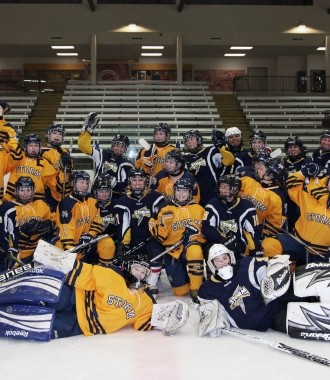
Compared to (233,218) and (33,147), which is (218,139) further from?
(33,147)

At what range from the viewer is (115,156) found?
5562 mm

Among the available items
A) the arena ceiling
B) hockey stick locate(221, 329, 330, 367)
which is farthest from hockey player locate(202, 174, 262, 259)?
the arena ceiling

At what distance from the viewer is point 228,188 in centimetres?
409

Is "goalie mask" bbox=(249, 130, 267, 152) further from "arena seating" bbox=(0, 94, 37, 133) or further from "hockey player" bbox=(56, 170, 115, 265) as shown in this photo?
"arena seating" bbox=(0, 94, 37, 133)

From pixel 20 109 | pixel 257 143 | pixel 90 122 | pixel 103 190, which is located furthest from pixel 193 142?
pixel 20 109

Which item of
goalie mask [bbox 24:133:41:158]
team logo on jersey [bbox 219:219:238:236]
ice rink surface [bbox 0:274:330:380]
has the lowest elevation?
ice rink surface [bbox 0:274:330:380]

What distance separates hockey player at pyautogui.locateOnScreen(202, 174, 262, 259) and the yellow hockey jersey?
1.03m

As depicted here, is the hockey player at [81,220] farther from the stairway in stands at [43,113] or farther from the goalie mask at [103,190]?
the stairway in stands at [43,113]

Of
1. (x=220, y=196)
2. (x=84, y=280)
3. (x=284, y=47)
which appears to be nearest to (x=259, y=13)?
(x=284, y=47)

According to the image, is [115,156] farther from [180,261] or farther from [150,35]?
[150,35]

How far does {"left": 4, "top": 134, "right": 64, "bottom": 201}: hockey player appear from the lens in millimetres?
4980

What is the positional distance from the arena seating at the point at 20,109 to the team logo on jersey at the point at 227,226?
941 centimetres

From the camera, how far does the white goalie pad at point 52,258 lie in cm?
312

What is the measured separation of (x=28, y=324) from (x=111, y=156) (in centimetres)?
273
